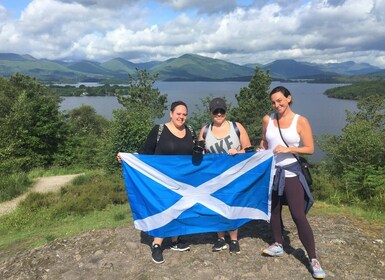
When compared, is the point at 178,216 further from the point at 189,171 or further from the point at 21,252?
the point at 21,252

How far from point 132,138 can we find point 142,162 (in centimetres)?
1640

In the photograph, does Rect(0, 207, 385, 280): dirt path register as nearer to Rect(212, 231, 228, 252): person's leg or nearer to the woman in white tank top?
Rect(212, 231, 228, 252): person's leg

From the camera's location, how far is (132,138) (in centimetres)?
2098

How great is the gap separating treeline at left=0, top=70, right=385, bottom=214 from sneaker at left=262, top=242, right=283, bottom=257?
376 centimetres

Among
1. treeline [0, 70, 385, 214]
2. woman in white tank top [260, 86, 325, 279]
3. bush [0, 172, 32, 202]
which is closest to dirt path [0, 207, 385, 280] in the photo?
woman in white tank top [260, 86, 325, 279]

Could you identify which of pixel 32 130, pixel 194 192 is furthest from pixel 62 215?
pixel 32 130

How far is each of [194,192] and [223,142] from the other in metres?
0.88

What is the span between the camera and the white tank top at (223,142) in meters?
4.59

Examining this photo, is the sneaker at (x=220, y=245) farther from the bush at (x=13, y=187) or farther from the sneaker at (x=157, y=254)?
the bush at (x=13, y=187)

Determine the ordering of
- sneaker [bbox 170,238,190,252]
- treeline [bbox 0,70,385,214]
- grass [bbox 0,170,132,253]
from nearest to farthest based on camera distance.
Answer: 1. sneaker [bbox 170,238,190,252]
2. grass [bbox 0,170,132,253]
3. treeline [bbox 0,70,385,214]

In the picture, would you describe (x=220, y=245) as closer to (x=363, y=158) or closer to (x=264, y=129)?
(x=264, y=129)

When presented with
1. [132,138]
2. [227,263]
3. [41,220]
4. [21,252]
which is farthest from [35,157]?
[227,263]

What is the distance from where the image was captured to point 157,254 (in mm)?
4699

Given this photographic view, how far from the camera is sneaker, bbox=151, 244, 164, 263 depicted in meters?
4.66
